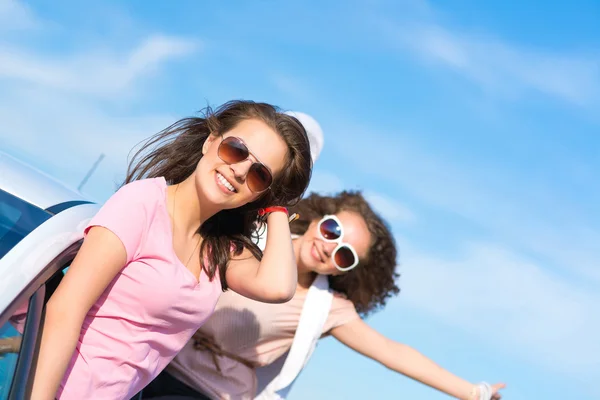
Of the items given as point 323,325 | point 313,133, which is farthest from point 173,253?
point 313,133

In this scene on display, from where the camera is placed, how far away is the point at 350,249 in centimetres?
426

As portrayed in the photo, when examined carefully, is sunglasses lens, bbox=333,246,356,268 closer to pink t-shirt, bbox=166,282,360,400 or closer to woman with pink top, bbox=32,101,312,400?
pink t-shirt, bbox=166,282,360,400

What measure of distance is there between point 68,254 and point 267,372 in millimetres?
1978

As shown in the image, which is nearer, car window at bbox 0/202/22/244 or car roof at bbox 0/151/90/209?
car window at bbox 0/202/22/244

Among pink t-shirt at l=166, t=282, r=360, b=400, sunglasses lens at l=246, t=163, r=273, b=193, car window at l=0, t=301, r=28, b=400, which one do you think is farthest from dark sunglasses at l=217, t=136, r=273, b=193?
pink t-shirt at l=166, t=282, r=360, b=400

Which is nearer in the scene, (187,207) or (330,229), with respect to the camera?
(187,207)

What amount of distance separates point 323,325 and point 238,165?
5.88 feet

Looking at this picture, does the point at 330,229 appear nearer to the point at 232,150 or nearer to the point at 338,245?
the point at 338,245

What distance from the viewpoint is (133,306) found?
2.23m

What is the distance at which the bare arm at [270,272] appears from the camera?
105 inches

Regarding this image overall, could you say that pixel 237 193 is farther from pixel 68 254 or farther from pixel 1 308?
pixel 1 308

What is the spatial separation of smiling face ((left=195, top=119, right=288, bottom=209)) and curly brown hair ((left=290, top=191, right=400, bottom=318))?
5.99ft

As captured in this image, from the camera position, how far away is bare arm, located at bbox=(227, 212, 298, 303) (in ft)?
8.72

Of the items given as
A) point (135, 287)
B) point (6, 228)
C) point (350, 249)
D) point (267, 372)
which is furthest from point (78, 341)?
point (350, 249)
